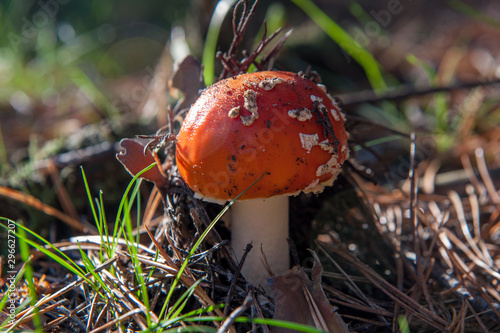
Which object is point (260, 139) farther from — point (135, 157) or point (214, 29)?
point (214, 29)

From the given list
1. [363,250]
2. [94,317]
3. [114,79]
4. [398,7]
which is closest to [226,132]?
[94,317]

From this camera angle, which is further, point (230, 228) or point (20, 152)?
point (20, 152)

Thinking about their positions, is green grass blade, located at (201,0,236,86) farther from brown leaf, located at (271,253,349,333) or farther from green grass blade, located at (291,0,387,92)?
brown leaf, located at (271,253,349,333)

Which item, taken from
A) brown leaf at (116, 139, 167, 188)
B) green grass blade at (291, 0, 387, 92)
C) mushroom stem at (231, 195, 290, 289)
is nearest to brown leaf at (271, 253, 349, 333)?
mushroom stem at (231, 195, 290, 289)

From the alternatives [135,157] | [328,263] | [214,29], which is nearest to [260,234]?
[328,263]

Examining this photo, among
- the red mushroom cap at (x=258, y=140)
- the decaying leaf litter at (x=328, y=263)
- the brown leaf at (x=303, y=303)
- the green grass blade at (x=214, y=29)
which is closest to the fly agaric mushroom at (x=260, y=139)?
the red mushroom cap at (x=258, y=140)

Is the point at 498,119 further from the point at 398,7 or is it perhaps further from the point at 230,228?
the point at 398,7

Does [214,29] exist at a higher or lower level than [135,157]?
higher
